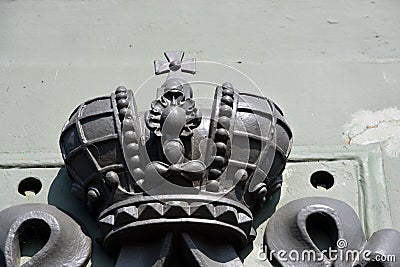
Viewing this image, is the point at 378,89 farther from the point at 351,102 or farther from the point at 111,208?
the point at 111,208

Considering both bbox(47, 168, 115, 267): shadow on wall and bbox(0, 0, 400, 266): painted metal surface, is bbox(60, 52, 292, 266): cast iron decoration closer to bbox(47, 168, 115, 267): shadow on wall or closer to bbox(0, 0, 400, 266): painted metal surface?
bbox(47, 168, 115, 267): shadow on wall

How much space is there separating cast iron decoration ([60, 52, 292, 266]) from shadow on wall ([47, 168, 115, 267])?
3cm

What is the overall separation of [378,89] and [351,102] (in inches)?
3.0

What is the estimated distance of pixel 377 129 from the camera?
229 cm

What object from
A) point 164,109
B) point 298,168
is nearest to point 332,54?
point 298,168

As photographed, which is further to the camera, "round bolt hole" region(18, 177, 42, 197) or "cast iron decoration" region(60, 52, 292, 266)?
"round bolt hole" region(18, 177, 42, 197)

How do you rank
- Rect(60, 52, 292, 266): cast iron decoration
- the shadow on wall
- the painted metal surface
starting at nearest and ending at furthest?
Rect(60, 52, 292, 266): cast iron decoration < the shadow on wall < the painted metal surface

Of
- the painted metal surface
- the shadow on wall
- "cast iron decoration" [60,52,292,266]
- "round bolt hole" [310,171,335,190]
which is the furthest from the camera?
the painted metal surface

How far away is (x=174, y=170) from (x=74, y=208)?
31 centimetres

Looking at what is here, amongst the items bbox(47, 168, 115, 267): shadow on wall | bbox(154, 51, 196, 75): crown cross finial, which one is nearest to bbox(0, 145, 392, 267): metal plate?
bbox(47, 168, 115, 267): shadow on wall

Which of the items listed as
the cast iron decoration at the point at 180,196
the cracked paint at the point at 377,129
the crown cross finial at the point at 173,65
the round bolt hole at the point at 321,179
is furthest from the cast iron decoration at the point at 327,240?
the crown cross finial at the point at 173,65

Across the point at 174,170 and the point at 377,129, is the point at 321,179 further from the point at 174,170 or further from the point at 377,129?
the point at 174,170

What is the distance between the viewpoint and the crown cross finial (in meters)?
2.30

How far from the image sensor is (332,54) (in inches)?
97.7
